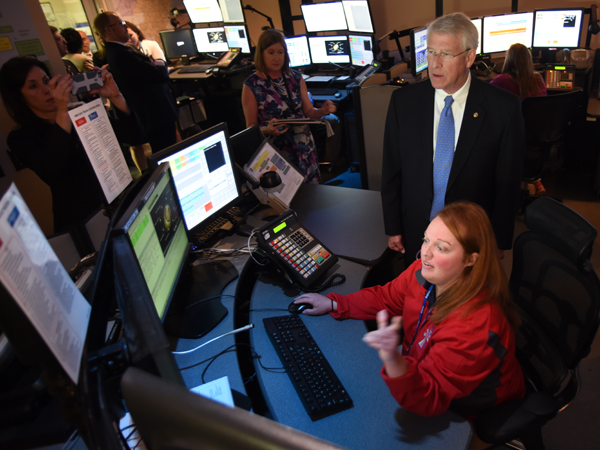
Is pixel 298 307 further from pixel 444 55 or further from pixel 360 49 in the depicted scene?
pixel 360 49

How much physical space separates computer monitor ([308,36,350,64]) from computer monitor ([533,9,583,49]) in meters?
1.86

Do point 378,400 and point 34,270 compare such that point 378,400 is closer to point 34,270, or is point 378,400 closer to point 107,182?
point 34,270

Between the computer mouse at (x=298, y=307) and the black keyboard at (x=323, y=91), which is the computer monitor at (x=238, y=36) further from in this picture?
the computer mouse at (x=298, y=307)

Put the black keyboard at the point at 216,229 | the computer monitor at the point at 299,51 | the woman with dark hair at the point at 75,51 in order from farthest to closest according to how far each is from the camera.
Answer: the computer monitor at the point at 299,51
the woman with dark hair at the point at 75,51
the black keyboard at the point at 216,229

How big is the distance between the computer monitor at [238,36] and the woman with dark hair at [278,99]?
10.2ft

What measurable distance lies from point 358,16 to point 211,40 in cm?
233

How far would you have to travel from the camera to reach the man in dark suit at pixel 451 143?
1593mm

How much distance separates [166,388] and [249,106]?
2.48 m

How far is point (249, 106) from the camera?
2.79 metres

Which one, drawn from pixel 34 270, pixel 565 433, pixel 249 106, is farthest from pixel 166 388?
pixel 249 106

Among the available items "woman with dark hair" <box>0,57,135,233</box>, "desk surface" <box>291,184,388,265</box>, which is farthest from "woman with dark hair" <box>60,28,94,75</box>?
"desk surface" <box>291,184,388,265</box>

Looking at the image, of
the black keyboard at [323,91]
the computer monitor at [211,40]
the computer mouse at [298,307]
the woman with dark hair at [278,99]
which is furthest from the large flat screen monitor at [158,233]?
the computer monitor at [211,40]

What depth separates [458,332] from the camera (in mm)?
1104

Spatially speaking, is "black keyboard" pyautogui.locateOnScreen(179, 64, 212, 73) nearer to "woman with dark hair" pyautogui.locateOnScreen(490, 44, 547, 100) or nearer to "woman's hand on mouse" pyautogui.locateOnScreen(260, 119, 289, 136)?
"woman's hand on mouse" pyautogui.locateOnScreen(260, 119, 289, 136)
